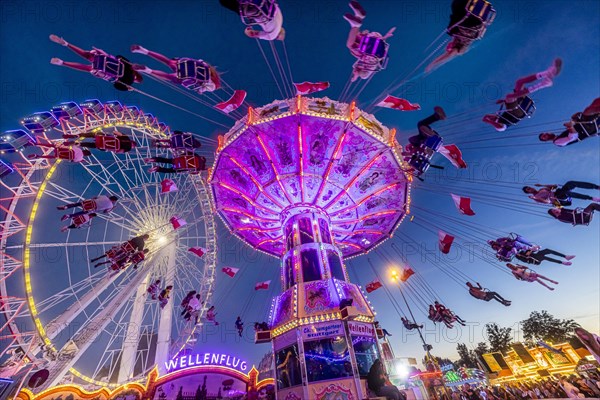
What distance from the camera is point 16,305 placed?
634 inches

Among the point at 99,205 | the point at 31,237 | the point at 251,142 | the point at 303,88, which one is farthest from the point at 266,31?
the point at 31,237

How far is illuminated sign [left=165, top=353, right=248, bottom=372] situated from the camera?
1980cm

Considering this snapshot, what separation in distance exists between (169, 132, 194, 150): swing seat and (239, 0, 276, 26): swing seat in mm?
7768

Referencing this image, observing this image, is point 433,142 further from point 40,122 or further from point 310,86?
point 40,122

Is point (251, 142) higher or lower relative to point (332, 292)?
higher

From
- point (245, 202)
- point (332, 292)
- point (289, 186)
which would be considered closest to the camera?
point (332, 292)

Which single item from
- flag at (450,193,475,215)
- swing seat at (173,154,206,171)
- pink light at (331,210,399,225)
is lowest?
flag at (450,193,475,215)

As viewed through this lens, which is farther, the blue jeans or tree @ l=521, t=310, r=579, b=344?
tree @ l=521, t=310, r=579, b=344

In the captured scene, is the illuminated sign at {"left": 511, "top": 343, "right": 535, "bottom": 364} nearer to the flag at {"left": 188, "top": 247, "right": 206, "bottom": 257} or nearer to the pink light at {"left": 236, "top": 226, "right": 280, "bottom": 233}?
the pink light at {"left": 236, "top": 226, "right": 280, "bottom": 233}

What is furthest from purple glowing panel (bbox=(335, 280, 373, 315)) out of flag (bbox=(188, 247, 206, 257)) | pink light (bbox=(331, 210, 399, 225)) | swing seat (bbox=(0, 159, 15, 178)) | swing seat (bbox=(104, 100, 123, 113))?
swing seat (bbox=(104, 100, 123, 113))

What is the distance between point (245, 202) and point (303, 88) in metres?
9.93

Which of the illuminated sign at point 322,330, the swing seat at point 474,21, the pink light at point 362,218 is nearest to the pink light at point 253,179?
the pink light at point 362,218

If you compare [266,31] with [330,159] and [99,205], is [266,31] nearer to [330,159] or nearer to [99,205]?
[330,159]

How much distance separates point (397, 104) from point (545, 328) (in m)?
73.2
